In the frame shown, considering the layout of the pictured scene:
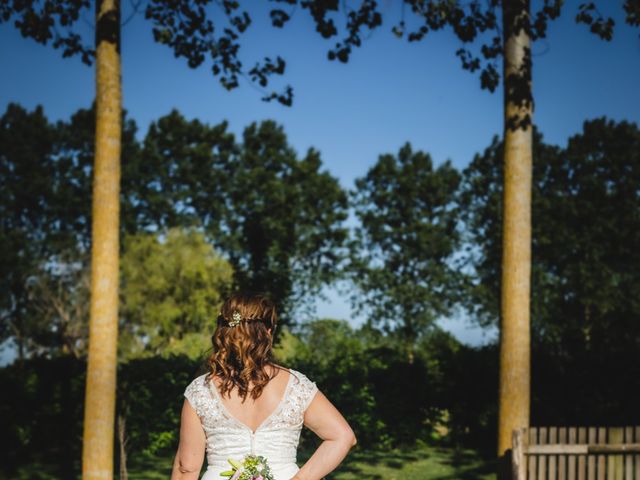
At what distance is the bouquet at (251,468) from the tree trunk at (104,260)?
12.0 feet

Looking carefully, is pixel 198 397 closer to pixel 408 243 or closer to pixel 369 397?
pixel 369 397

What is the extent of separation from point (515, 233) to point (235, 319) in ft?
13.8

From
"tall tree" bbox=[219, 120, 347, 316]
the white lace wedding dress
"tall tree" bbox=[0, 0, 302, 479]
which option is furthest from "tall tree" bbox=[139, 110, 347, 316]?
the white lace wedding dress

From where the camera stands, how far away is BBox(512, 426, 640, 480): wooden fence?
6977 mm

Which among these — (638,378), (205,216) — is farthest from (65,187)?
(638,378)

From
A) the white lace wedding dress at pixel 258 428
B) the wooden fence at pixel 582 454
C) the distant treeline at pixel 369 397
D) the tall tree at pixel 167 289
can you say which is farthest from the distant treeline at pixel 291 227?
the white lace wedding dress at pixel 258 428

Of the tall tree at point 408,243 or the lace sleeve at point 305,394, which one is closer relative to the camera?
the lace sleeve at point 305,394

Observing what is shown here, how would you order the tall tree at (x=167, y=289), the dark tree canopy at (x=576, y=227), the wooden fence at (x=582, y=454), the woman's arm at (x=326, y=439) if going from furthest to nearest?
1. the dark tree canopy at (x=576, y=227)
2. the tall tree at (x=167, y=289)
3. the wooden fence at (x=582, y=454)
4. the woman's arm at (x=326, y=439)

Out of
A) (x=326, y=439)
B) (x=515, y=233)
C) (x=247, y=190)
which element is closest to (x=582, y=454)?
(x=515, y=233)

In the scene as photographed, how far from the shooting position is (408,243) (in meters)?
38.6

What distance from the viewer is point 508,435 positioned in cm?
659

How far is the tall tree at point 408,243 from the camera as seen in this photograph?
123ft

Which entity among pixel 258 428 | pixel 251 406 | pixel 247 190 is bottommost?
pixel 258 428

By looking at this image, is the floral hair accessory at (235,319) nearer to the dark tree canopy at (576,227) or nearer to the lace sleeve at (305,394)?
the lace sleeve at (305,394)
